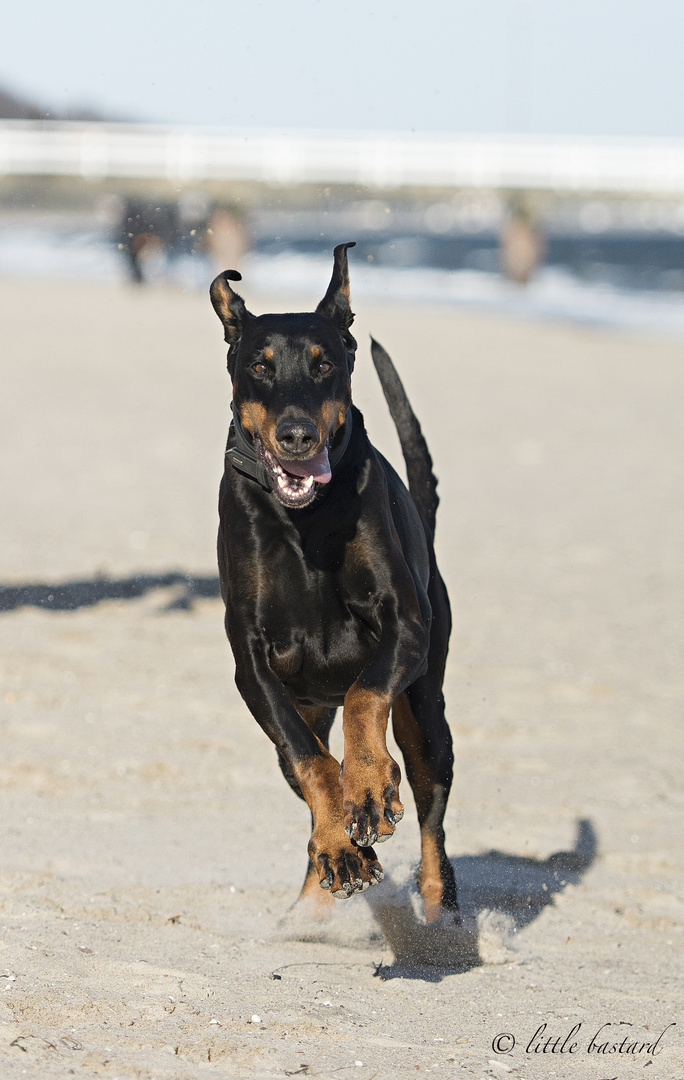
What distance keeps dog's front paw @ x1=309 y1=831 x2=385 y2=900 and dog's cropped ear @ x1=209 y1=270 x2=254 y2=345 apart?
1361 mm

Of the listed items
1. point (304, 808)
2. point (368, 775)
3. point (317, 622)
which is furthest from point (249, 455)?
point (304, 808)

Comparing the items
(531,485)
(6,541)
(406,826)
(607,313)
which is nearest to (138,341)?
(531,485)

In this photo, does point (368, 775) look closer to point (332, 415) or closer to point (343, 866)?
point (343, 866)

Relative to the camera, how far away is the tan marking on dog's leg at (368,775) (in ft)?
9.59

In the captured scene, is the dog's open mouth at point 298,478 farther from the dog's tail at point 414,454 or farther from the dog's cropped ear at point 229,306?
the dog's tail at point 414,454

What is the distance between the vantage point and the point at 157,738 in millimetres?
5684

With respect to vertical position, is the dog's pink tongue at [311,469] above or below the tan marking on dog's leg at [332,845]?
above

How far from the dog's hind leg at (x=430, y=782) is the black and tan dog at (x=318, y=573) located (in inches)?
15.4

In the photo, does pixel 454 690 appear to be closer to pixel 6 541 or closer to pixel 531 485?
pixel 6 541

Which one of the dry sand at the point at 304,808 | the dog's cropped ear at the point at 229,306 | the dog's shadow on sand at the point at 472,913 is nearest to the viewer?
the dry sand at the point at 304,808

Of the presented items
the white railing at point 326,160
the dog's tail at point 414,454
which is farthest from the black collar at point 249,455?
the white railing at point 326,160

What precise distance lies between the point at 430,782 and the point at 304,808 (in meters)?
1.36

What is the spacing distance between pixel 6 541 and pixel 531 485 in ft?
17.0

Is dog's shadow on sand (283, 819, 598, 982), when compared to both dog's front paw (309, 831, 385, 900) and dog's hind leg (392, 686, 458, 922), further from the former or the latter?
dog's front paw (309, 831, 385, 900)
